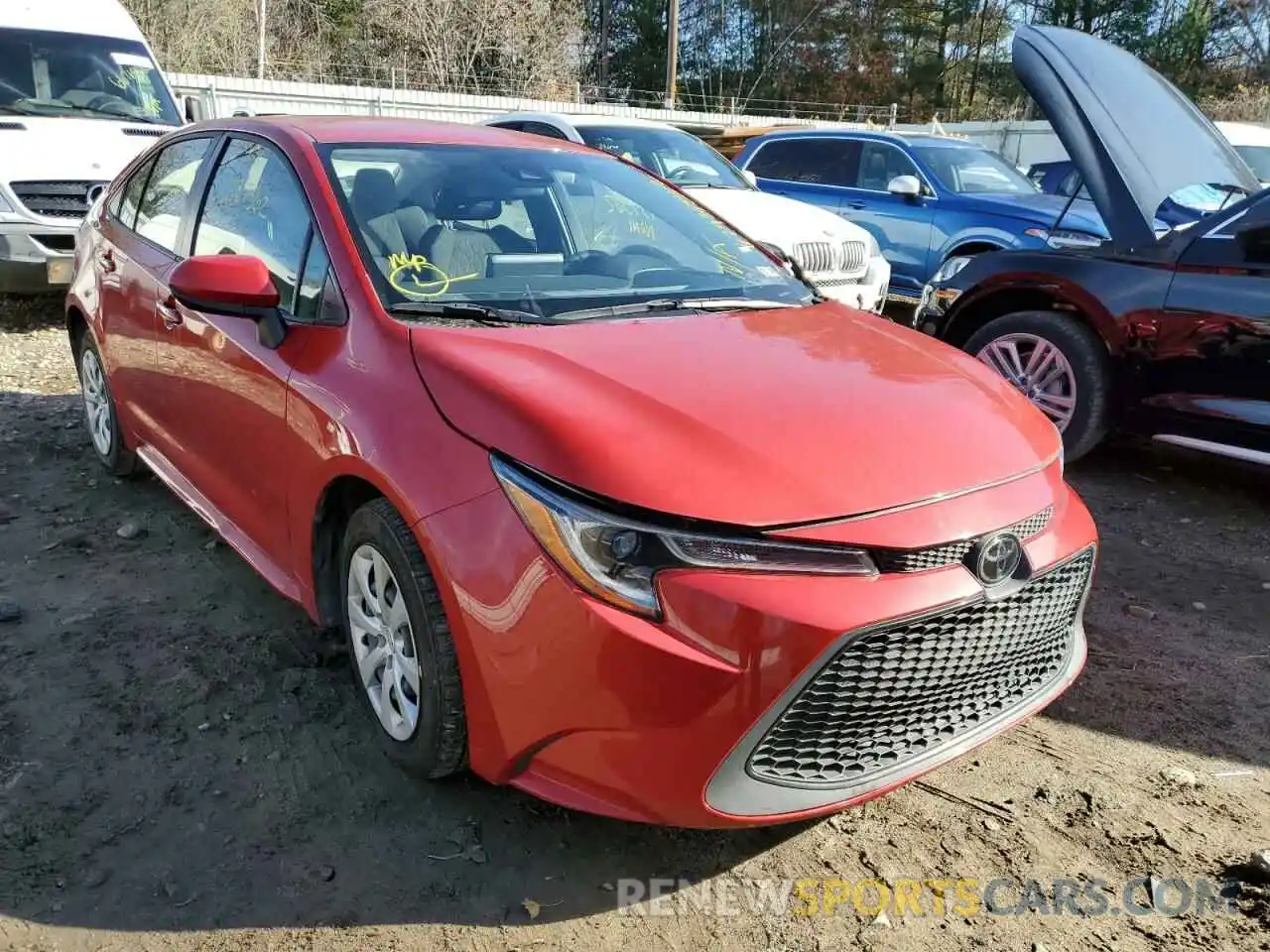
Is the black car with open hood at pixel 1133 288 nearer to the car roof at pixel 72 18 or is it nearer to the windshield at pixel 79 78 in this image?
the windshield at pixel 79 78

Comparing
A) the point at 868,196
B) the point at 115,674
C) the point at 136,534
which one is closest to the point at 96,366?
the point at 136,534

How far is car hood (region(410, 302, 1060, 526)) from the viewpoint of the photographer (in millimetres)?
1994

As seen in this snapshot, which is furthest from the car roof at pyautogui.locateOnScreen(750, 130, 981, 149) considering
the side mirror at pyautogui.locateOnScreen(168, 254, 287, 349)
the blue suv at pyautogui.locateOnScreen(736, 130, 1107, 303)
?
the side mirror at pyautogui.locateOnScreen(168, 254, 287, 349)

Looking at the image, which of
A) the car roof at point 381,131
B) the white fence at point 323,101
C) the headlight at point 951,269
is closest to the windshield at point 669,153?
the headlight at point 951,269

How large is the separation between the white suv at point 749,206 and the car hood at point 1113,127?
1656mm

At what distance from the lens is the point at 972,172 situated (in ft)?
29.6

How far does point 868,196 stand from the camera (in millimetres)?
9141

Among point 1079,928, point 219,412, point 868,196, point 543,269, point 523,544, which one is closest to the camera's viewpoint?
point 523,544

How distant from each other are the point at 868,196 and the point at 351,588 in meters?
7.72

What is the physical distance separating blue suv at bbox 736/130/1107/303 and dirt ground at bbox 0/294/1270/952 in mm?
5309

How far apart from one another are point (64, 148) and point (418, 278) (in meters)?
6.14

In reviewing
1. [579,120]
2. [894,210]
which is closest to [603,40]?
[894,210]

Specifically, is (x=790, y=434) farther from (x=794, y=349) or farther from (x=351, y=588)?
(x=351, y=588)

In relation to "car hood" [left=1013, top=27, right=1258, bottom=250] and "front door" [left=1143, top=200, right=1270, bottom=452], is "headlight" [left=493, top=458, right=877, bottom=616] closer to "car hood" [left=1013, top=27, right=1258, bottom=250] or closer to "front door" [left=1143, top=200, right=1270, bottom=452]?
"front door" [left=1143, top=200, right=1270, bottom=452]
